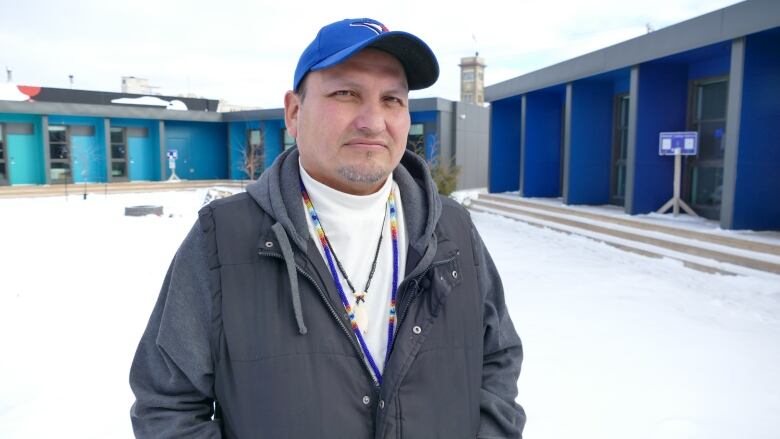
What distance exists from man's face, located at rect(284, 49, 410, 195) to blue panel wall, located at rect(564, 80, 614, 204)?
1213cm

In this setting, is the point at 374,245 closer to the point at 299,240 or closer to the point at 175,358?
the point at 299,240

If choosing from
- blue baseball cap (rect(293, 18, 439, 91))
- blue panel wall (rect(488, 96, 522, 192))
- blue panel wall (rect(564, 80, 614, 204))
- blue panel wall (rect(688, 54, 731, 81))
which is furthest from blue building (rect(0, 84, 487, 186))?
blue baseball cap (rect(293, 18, 439, 91))

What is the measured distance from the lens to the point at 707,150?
10375 millimetres

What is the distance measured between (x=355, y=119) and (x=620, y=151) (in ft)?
42.5

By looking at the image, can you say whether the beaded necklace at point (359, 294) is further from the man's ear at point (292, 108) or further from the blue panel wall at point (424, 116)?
the blue panel wall at point (424, 116)

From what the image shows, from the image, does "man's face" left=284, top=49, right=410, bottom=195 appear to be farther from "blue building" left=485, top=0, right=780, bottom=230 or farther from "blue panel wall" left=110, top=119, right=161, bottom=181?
"blue panel wall" left=110, top=119, right=161, bottom=181

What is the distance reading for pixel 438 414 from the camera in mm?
1424

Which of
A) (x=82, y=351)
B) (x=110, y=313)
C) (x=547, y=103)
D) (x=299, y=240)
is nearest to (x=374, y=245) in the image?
(x=299, y=240)

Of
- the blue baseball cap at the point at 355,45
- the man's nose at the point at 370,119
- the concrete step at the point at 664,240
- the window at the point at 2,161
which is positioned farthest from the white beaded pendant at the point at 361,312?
the window at the point at 2,161

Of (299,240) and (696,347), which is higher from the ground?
(299,240)

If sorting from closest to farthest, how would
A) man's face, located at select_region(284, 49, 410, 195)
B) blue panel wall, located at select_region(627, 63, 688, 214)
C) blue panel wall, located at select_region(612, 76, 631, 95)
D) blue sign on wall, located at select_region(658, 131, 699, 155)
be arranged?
man's face, located at select_region(284, 49, 410, 195)
blue sign on wall, located at select_region(658, 131, 699, 155)
blue panel wall, located at select_region(627, 63, 688, 214)
blue panel wall, located at select_region(612, 76, 631, 95)

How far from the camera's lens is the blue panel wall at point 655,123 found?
1048 centimetres

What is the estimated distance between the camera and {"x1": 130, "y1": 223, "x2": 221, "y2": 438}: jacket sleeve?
133 centimetres

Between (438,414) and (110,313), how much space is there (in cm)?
499
